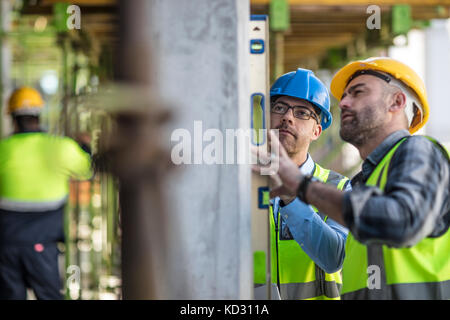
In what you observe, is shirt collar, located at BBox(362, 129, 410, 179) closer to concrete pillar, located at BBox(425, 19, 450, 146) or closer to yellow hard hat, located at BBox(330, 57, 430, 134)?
yellow hard hat, located at BBox(330, 57, 430, 134)

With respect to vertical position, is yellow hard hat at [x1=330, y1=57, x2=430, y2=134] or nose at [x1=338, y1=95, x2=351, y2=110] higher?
yellow hard hat at [x1=330, y1=57, x2=430, y2=134]

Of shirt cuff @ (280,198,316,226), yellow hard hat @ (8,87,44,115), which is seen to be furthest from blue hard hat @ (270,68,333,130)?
yellow hard hat @ (8,87,44,115)

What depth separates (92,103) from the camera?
1117 mm

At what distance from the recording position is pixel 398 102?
2689 millimetres

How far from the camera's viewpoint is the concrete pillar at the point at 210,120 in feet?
→ 5.59

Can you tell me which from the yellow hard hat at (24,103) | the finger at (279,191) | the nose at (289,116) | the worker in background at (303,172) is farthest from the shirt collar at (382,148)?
the yellow hard hat at (24,103)

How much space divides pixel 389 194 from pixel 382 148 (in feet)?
1.93

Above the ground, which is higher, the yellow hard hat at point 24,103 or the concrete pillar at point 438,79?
the concrete pillar at point 438,79

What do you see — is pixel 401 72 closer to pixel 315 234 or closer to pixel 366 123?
pixel 366 123

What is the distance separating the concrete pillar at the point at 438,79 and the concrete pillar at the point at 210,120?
49.2ft

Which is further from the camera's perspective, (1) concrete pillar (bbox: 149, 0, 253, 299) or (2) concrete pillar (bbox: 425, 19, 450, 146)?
(2) concrete pillar (bbox: 425, 19, 450, 146)

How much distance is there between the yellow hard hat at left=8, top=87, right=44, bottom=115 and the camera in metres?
6.26

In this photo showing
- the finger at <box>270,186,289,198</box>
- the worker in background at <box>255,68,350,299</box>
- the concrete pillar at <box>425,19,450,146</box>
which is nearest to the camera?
the finger at <box>270,186,289,198</box>

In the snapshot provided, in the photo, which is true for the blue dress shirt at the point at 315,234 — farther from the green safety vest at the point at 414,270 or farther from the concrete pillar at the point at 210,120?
the concrete pillar at the point at 210,120
